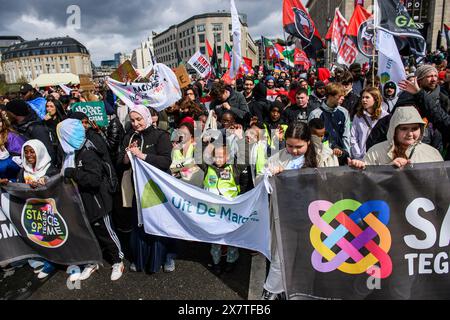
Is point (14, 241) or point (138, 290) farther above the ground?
point (14, 241)

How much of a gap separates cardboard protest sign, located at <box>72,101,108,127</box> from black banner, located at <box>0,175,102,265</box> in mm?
2883

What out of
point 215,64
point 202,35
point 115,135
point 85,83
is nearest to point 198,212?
point 115,135

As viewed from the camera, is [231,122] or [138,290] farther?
[231,122]

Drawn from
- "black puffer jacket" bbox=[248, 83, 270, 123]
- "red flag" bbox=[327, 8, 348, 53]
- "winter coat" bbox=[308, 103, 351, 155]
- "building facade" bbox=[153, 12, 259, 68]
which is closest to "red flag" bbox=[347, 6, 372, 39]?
"red flag" bbox=[327, 8, 348, 53]

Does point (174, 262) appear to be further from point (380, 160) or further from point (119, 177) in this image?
point (380, 160)

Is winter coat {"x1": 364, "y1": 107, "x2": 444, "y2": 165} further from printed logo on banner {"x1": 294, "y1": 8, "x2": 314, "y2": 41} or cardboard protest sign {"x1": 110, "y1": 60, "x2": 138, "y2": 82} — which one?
printed logo on banner {"x1": 294, "y1": 8, "x2": 314, "y2": 41}

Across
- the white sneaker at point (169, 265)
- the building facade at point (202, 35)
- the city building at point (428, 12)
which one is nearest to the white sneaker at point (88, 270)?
the white sneaker at point (169, 265)

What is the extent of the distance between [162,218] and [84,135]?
4.08 feet

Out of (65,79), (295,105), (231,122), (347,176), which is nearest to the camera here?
(347,176)

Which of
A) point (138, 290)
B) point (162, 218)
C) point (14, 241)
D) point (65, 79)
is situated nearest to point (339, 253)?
point (162, 218)

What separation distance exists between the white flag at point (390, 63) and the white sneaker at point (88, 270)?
200 inches

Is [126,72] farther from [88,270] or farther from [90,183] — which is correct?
[88,270]

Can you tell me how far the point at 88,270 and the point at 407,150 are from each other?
3.57m

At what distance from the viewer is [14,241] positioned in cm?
363
